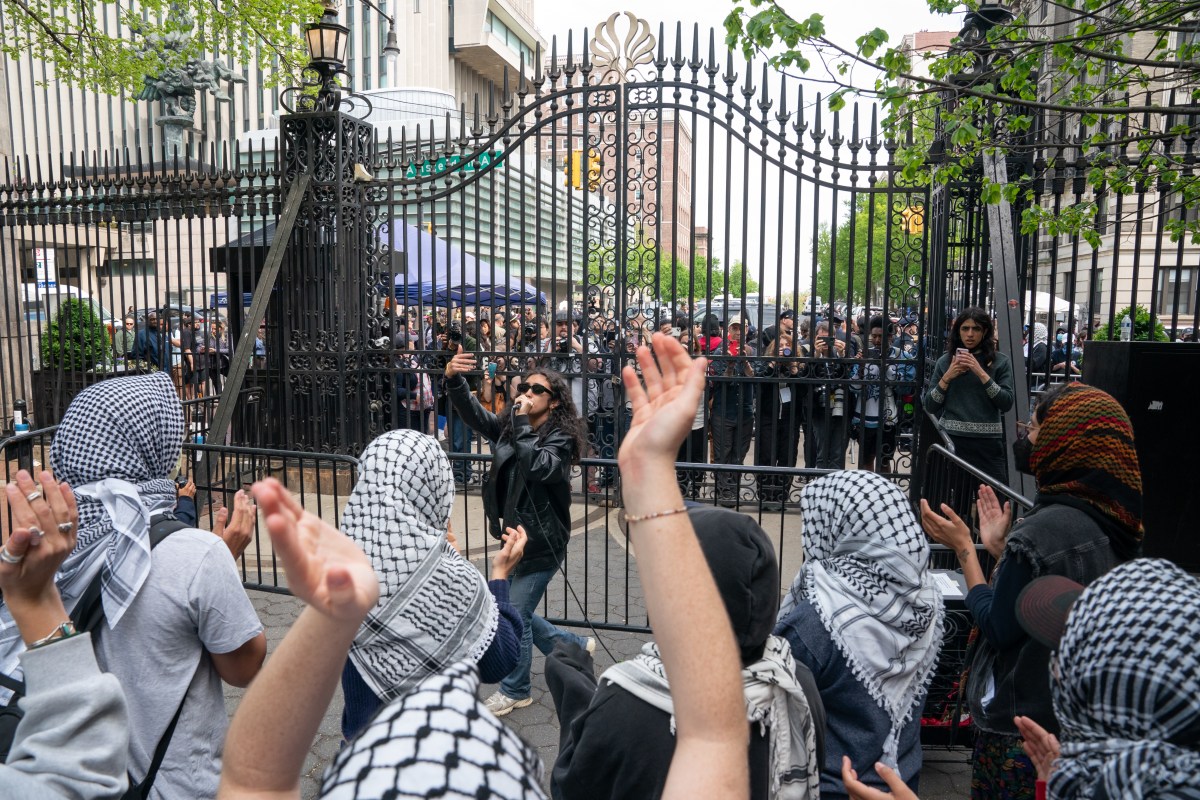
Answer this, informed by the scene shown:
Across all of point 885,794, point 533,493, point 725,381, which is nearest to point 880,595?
point 885,794

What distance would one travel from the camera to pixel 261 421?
29.7ft

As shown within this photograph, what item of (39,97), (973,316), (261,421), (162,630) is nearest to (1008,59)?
(973,316)

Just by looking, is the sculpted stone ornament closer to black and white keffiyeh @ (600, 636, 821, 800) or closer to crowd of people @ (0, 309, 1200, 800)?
crowd of people @ (0, 309, 1200, 800)

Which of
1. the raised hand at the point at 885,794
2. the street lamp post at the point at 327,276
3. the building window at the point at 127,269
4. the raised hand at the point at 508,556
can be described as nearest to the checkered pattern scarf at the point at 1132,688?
the raised hand at the point at 885,794

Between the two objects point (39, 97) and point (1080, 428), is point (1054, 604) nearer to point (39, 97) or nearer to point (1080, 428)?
point (1080, 428)

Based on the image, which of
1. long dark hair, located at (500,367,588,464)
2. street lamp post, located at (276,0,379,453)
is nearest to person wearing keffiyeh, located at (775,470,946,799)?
long dark hair, located at (500,367,588,464)

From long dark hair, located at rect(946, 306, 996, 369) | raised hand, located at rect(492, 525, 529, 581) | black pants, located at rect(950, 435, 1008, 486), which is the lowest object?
black pants, located at rect(950, 435, 1008, 486)

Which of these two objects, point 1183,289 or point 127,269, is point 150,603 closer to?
point 127,269

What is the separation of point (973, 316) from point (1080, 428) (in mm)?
4056

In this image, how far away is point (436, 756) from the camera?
3.42 ft

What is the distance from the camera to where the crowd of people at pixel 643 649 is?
49.0 inches

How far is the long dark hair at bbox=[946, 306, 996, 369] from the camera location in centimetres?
655

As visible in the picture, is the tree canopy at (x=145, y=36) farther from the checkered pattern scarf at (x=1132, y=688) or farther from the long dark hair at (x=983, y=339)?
the checkered pattern scarf at (x=1132, y=688)

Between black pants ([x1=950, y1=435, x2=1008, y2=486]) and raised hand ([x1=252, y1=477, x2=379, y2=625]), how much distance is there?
6332 millimetres
